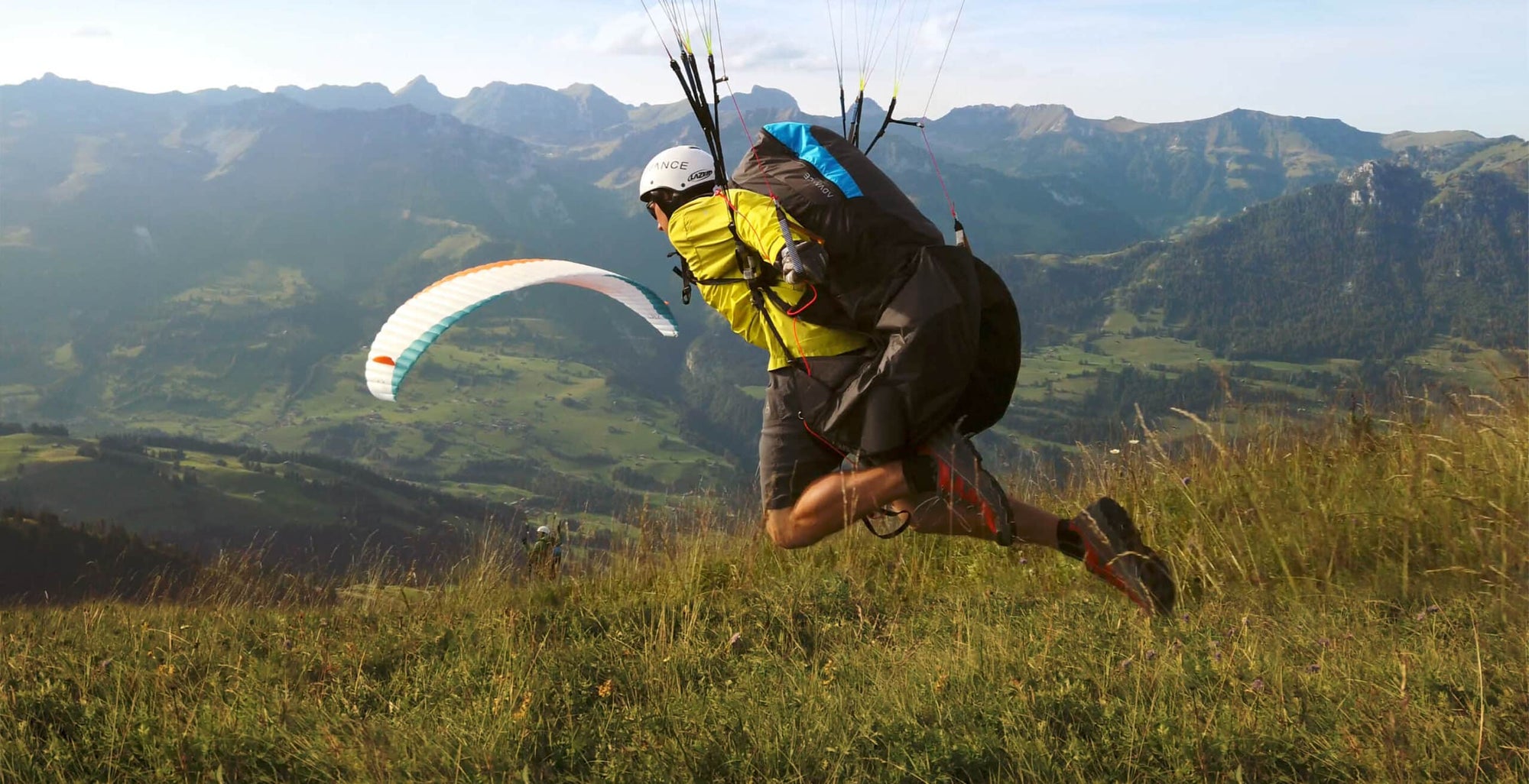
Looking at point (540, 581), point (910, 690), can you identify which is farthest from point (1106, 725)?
point (540, 581)

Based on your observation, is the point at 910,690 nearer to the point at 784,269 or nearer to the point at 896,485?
the point at 896,485

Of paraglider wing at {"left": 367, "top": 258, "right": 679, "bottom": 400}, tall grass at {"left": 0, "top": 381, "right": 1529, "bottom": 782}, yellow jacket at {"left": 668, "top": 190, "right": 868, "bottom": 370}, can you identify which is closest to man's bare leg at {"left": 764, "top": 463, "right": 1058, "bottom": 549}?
tall grass at {"left": 0, "top": 381, "right": 1529, "bottom": 782}

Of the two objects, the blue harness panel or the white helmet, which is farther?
the white helmet

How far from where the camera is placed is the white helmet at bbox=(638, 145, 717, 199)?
4676 millimetres

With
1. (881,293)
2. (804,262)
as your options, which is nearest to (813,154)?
(804,262)

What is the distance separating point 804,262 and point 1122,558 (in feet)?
5.44

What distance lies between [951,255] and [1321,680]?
1.92 m

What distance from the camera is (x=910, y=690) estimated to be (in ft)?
9.05

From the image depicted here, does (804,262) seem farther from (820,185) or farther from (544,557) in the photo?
(544,557)

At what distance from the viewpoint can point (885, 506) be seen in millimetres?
4270

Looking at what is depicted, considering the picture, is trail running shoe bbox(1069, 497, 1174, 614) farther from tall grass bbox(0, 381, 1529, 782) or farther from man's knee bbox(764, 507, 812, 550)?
man's knee bbox(764, 507, 812, 550)

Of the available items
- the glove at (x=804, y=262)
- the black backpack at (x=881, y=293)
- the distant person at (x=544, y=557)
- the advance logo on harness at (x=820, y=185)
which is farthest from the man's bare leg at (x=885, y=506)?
the distant person at (x=544, y=557)

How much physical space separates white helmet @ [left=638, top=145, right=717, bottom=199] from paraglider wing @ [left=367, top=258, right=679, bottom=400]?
961mm

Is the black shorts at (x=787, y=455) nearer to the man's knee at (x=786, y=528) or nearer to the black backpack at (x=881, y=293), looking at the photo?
the man's knee at (x=786, y=528)
